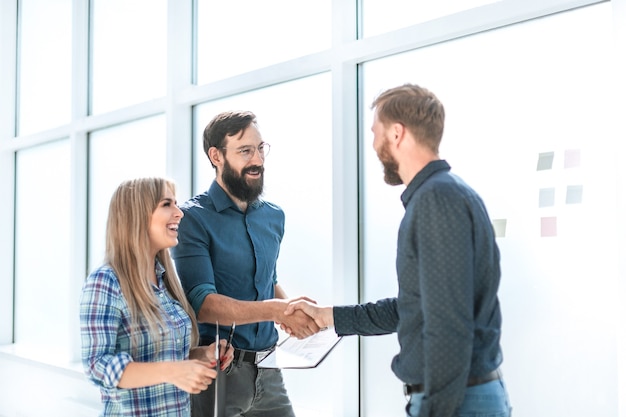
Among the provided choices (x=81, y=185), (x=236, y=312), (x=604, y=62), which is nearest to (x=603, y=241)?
(x=604, y=62)

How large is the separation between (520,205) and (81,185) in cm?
292

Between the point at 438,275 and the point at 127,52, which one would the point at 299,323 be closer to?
the point at 438,275

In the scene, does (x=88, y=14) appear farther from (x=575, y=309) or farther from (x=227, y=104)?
(x=575, y=309)

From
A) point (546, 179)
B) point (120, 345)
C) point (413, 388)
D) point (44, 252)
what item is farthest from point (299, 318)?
point (44, 252)

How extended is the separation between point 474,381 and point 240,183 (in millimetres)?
1179

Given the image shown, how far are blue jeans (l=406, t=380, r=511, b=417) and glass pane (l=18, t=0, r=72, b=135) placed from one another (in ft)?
12.2

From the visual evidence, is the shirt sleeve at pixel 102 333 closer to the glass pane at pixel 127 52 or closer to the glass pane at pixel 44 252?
the glass pane at pixel 127 52

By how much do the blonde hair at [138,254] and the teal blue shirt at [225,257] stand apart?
0.33 feet

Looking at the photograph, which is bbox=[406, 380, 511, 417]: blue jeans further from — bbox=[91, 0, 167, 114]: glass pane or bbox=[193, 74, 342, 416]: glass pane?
bbox=[91, 0, 167, 114]: glass pane

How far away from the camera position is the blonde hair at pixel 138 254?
6.13ft

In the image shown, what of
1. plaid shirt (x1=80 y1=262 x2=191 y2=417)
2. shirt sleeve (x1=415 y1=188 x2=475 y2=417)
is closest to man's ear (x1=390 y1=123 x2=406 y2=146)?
shirt sleeve (x1=415 y1=188 x2=475 y2=417)

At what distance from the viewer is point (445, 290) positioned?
1.37m

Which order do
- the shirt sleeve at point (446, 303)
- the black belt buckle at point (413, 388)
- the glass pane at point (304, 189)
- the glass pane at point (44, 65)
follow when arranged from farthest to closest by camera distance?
the glass pane at point (44, 65)
the glass pane at point (304, 189)
the black belt buckle at point (413, 388)
the shirt sleeve at point (446, 303)

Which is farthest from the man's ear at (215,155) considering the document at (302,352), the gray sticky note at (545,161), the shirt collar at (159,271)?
the gray sticky note at (545,161)
